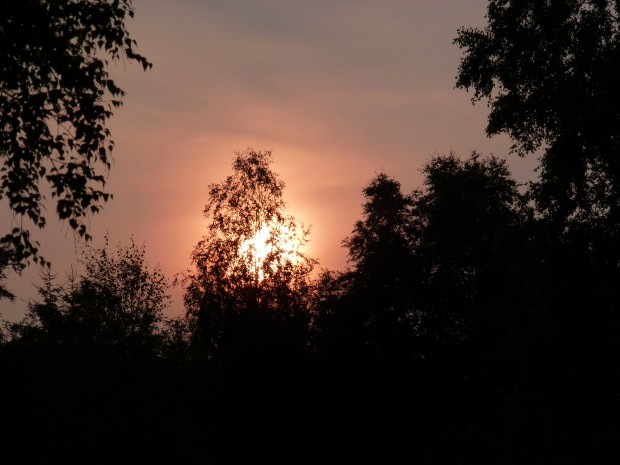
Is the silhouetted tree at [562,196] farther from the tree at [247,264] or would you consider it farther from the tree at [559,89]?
the tree at [247,264]

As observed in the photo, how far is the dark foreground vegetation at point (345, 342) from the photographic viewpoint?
25.4m

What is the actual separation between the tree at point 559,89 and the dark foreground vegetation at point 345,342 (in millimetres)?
64

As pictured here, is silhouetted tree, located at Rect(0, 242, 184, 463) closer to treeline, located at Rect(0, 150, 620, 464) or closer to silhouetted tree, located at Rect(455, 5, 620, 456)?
treeline, located at Rect(0, 150, 620, 464)

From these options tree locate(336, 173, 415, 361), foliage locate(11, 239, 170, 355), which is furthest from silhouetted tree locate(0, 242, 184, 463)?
tree locate(336, 173, 415, 361)

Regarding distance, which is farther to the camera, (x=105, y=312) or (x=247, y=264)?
(x=247, y=264)

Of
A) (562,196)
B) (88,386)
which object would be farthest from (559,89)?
(88,386)

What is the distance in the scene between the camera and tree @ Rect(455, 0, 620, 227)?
2686cm

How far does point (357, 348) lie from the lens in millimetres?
54188

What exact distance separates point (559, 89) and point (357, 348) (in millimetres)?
30199


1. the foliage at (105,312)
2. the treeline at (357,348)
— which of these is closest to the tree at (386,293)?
the treeline at (357,348)

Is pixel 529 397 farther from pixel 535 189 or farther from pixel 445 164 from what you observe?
pixel 445 164

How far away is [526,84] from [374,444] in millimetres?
31356

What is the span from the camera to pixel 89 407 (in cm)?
2484

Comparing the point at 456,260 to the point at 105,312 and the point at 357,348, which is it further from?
the point at 105,312
